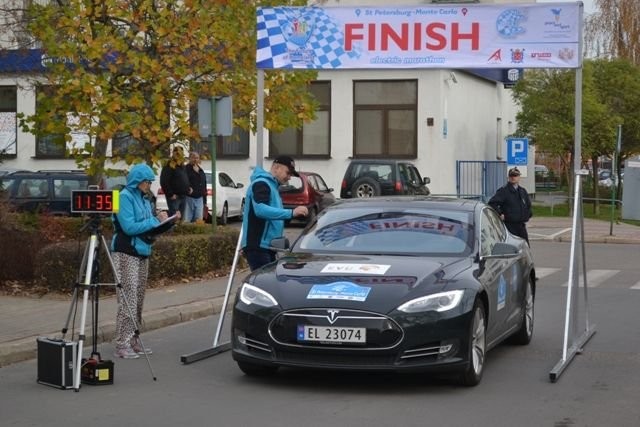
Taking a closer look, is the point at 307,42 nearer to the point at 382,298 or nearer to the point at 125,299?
the point at 125,299

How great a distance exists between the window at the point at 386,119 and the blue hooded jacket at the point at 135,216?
2822 cm

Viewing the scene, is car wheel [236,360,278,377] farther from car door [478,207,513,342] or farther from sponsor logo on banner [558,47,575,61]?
sponsor logo on banner [558,47,575,61]

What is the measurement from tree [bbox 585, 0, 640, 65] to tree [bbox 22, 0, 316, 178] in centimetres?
3308

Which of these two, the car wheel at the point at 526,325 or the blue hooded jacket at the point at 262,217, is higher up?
the blue hooded jacket at the point at 262,217

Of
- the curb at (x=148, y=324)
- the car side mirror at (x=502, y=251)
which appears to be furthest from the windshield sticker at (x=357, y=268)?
the curb at (x=148, y=324)

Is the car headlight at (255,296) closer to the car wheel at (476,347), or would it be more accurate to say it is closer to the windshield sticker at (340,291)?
the windshield sticker at (340,291)

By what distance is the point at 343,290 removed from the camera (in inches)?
356

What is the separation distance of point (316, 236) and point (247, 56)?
888 cm

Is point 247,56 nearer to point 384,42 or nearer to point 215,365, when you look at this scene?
point 384,42

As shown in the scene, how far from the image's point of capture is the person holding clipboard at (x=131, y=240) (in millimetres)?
10516

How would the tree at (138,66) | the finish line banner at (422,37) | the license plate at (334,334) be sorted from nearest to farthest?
the license plate at (334,334) < the finish line banner at (422,37) < the tree at (138,66)

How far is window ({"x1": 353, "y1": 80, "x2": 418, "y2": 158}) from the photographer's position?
38.7 meters

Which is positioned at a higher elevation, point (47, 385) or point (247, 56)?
point (247, 56)

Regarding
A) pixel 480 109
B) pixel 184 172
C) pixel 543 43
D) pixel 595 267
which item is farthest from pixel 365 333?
pixel 480 109
